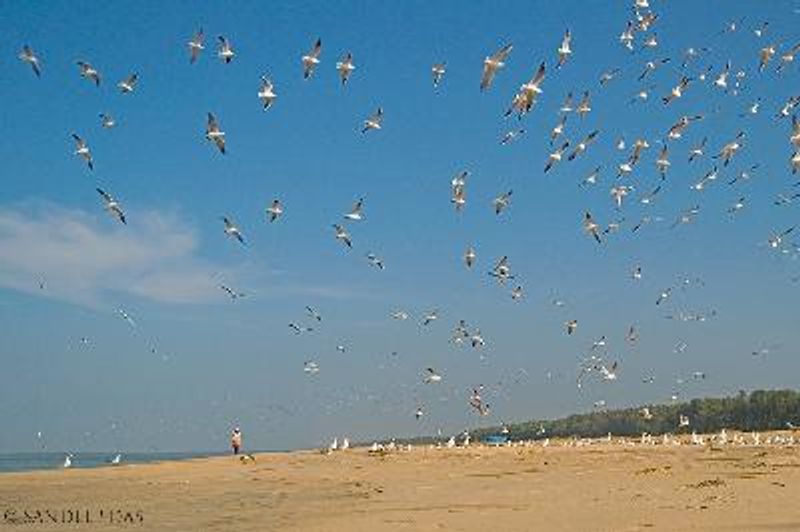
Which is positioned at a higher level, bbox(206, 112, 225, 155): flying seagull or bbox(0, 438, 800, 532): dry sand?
bbox(206, 112, 225, 155): flying seagull

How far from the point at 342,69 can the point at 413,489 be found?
11.8m

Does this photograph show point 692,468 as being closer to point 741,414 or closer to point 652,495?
point 652,495

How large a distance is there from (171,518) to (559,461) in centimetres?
1806

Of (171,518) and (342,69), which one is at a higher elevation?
(342,69)

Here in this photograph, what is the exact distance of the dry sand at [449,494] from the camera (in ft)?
50.1

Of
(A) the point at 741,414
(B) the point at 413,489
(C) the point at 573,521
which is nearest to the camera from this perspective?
(C) the point at 573,521

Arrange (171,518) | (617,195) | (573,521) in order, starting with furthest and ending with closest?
(617,195)
(171,518)
(573,521)

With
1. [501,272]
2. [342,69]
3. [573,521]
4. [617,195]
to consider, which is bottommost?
[573,521]

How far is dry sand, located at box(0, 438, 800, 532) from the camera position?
15281 millimetres

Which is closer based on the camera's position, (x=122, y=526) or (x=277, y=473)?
(x=122, y=526)

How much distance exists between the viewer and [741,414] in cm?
10812

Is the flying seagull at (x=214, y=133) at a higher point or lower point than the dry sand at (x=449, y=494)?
higher

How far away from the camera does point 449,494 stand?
20.7m

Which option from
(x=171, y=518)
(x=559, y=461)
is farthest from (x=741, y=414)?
(x=171, y=518)
